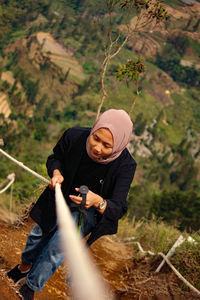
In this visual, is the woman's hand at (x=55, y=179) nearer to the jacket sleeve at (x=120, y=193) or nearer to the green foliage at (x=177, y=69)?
the jacket sleeve at (x=120, y=193)

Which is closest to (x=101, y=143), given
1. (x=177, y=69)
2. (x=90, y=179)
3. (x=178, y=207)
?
(x=90, y=179)

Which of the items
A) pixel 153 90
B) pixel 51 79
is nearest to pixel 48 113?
pixel 51 79

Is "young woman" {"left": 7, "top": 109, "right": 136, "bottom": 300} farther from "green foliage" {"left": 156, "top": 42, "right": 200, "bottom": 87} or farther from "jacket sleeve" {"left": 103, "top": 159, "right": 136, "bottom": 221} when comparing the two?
"green foliage" {"left": 156, "top": 42, "right": 200, "bottom": 87}

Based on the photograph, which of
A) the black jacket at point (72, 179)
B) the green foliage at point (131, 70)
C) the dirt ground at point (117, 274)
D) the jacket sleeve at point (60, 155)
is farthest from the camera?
the green foliage at point (131, 70)

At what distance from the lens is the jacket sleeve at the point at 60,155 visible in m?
2.04

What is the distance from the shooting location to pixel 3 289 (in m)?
2.26

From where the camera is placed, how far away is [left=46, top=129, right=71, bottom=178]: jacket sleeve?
204cm

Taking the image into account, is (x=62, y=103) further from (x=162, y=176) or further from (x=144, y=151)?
(x=162, y=176)

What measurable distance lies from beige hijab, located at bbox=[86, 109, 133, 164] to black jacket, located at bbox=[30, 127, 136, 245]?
0.09m

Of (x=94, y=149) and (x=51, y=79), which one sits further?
(x=51, y=79)

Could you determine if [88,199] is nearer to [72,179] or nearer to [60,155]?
[72,179]

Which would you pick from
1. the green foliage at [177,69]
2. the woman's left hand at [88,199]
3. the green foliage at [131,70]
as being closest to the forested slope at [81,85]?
the green foliage at [177,69]

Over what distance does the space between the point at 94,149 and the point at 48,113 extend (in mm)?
95339

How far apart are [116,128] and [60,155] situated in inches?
19.7
